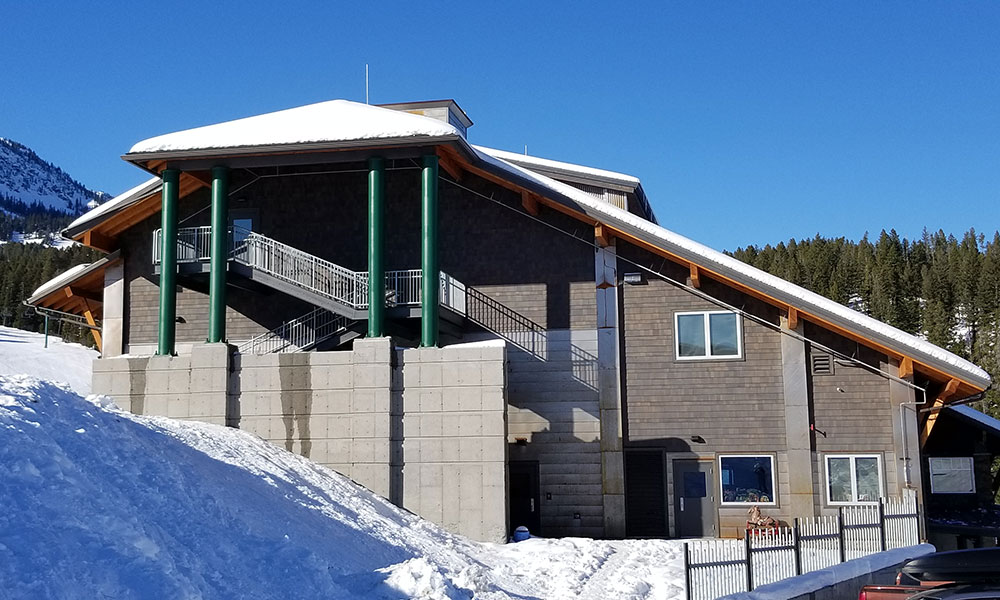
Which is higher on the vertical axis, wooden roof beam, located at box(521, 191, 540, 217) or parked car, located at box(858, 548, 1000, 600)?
wooden roof beam, located at box(521, 191, 540, 217)

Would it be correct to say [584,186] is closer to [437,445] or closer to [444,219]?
[444,219]

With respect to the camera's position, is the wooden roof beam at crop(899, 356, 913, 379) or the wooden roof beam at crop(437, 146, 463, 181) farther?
the wooden roof beam at crop(437, 146, 463, 181)

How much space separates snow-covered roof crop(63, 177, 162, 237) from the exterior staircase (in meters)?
1.08

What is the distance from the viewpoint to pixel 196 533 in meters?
11.9

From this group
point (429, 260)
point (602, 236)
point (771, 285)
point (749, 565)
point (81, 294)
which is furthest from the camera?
point (81, 294)

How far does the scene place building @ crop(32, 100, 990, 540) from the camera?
21281 millimetres

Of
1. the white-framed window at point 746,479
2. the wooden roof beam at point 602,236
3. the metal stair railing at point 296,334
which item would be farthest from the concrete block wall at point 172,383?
the white-framed window at point 746,479

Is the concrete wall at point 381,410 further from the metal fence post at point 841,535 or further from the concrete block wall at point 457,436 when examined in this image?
the metal fence post at point 841,535

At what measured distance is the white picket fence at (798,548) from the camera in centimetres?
1569

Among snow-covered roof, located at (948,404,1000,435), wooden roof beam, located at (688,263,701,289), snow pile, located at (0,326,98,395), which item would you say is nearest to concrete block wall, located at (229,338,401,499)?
wooden roof beam, located at (688,263,701,289)

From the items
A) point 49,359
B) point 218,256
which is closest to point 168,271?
point 218,256

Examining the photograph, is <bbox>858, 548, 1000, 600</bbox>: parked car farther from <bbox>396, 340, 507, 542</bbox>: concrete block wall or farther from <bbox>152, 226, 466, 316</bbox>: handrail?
<bbox>152, 226, 466, 316</bbox>: handrail

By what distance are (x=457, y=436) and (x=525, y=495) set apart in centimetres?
336

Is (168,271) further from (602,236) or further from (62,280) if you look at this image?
(602,236)
